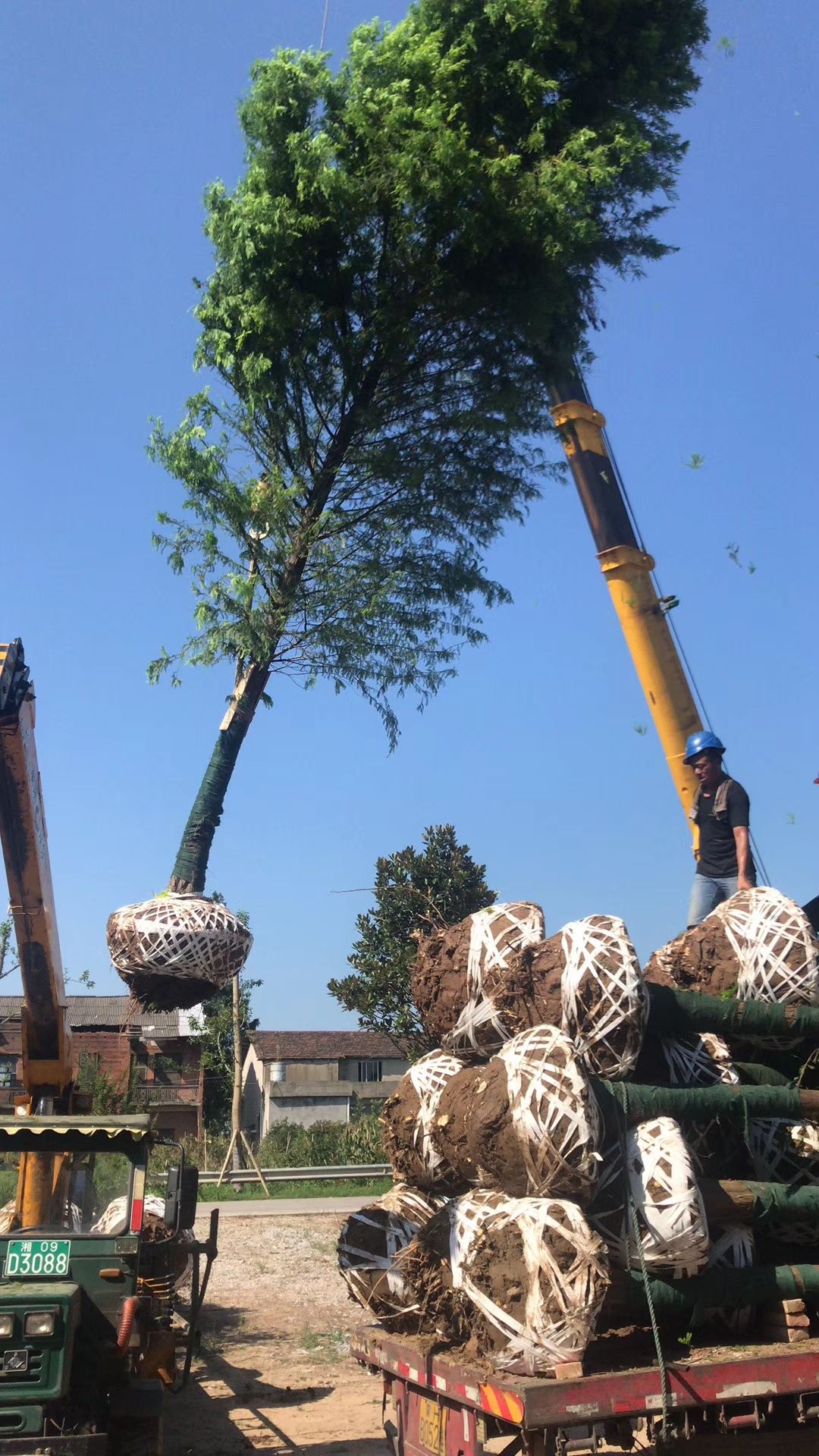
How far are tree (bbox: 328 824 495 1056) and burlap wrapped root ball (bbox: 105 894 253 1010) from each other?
70.6 feet

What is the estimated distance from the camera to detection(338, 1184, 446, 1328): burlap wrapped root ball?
5539mm

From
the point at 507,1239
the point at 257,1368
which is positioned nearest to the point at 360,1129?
the point at 257,1368

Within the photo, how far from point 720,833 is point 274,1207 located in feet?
44.5

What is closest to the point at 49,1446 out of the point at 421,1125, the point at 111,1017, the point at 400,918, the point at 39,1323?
the point at 39,1323

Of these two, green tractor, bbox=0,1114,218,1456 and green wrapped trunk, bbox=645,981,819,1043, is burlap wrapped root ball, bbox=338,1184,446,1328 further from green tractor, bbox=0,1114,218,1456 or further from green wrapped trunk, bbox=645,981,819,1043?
green wrapped trunk, bbox=645,981,819,1043

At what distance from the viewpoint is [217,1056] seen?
37.7 meters

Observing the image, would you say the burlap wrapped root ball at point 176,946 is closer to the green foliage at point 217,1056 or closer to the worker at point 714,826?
the worker at point 714,826

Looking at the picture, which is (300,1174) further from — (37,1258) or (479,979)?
(479,979)

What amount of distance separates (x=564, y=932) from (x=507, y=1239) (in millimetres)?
1301

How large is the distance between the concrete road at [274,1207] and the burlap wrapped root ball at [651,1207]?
12646mm

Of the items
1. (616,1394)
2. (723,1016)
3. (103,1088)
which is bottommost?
(616,1394)

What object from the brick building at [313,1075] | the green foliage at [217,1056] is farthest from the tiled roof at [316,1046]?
the green foliage at [217,1056]

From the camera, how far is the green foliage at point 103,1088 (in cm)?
2238

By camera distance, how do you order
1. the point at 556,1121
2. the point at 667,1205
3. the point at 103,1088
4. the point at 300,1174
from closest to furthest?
1. the point at 556,1121
2. the point at 667,1205
3. the point at 103,1088
4. the point at 300,1174
